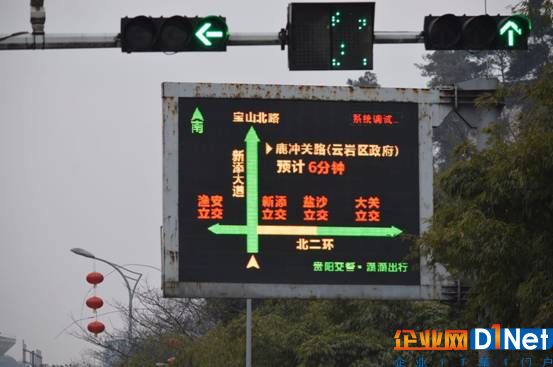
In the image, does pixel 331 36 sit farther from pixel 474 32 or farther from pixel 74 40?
pixel 74 40

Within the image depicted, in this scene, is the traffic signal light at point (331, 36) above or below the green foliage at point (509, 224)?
above

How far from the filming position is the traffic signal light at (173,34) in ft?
49.8

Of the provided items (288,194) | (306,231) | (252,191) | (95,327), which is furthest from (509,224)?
(95,327)

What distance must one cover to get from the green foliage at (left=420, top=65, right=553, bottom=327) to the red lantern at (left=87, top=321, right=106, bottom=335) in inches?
1143

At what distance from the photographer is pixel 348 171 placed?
18.3m

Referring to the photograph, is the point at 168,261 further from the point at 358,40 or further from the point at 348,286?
the point at 358,40

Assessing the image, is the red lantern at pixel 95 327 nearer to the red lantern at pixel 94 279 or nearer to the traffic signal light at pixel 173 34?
the red lantern at pixel 94 279

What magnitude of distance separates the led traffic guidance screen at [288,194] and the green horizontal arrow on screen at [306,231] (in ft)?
0.04

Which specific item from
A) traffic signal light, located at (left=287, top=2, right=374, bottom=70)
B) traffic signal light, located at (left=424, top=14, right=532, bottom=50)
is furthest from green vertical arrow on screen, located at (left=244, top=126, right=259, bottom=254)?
traffic signal light, located at (left=424, top=14, right=532, bottom=50)

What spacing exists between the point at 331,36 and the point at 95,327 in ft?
104

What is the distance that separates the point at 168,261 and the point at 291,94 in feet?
9.38

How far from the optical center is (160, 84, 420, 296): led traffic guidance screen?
58.7 ft

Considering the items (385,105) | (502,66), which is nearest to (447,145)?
(502,66)

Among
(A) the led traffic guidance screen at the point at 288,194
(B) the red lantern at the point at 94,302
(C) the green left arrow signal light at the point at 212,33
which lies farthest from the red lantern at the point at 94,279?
(C) the green left arrow signal light at the point at 212,33
